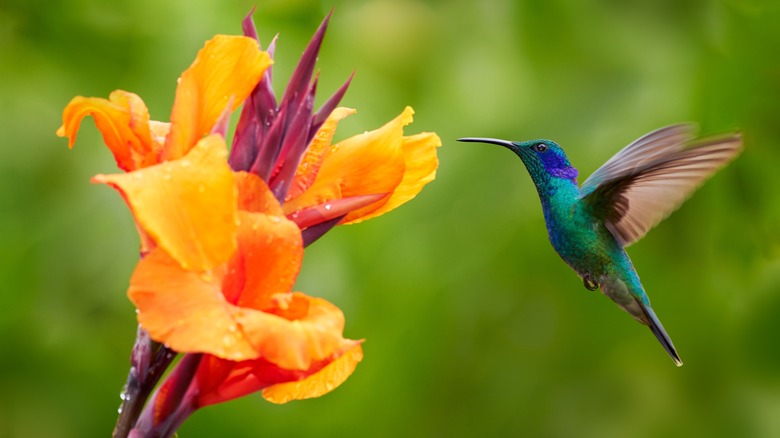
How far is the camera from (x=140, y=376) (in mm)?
639

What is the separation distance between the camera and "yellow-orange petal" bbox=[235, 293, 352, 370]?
0.61 m

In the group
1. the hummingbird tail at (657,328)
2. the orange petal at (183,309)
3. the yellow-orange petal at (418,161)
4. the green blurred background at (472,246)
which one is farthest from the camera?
the green blurred background at (472,246)

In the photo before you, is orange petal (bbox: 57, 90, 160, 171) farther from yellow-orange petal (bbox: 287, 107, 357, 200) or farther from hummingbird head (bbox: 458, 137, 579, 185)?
hummingbird head (bbox: 458, 137, 579, 185)

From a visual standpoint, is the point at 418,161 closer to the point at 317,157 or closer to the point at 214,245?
the point at 317,157

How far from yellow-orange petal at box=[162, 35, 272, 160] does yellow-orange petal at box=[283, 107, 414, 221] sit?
104 mm

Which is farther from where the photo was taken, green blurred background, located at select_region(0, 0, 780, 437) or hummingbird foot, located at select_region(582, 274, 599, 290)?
green blurred background, located at select_region(0, 0, 780, 437)

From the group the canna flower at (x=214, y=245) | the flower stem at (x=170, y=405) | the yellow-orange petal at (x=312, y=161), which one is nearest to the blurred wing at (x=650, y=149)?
the yellow-orange petal at (x=312, y=161)

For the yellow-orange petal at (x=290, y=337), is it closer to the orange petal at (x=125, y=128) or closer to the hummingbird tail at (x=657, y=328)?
the orange petal at (x=125, y=128)

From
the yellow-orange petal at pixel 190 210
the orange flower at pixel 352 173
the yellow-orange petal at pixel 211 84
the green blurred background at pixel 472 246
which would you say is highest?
the yellow-orange petal at pixel 211 84

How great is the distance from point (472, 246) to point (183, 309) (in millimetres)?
1203

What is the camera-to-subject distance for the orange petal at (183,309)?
60cm

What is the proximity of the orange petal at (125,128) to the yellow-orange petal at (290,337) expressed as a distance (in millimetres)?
187

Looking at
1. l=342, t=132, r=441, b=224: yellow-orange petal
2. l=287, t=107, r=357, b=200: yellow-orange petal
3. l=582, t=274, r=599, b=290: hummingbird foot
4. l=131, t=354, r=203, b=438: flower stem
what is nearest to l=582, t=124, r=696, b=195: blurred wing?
l=582, t=274, r=599, b=290: hummingbird foot

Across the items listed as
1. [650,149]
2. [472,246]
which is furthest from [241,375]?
[472,246]
